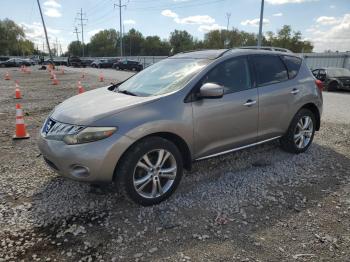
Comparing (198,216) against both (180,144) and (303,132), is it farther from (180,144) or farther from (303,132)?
(303,132)

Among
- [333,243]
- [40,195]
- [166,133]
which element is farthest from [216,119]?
[40,195]

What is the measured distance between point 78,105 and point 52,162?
0.77 m

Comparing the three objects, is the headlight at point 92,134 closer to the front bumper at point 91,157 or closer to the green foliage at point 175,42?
the front bumper at point 91,157

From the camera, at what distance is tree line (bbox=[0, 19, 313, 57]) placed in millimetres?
80812

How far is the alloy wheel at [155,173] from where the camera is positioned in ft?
11.9

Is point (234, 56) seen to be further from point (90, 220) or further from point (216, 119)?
point (90, 220)

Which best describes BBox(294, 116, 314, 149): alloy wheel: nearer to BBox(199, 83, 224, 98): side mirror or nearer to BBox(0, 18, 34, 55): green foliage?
BBox(199, 83, 224, 98): side mirror

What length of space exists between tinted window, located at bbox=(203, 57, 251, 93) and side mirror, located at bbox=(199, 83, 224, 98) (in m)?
0.22

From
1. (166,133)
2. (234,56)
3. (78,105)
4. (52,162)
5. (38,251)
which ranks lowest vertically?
(38,251)

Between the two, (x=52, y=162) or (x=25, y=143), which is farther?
(x=25, y=143)

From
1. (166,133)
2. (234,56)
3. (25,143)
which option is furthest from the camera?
(25,143)

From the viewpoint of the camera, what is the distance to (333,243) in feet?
10.2

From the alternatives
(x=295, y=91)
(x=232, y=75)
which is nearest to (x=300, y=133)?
(x=295, y=91)

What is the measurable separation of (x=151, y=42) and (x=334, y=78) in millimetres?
105265
